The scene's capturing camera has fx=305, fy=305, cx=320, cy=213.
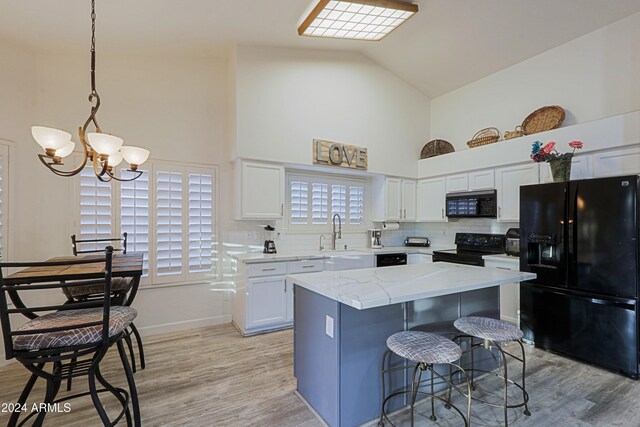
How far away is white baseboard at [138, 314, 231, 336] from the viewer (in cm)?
366

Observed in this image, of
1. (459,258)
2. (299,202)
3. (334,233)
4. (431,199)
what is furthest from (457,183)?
(299,202)

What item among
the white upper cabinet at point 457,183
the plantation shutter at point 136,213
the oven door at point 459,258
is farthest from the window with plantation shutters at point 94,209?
the white upper cabinet at point 457,183

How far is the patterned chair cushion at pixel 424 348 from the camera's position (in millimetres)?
1668

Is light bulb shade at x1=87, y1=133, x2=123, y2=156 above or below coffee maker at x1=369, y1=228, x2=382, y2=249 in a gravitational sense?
above

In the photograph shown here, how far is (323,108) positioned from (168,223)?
101 inches

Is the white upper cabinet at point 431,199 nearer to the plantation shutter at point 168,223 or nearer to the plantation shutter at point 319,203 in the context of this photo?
the plantation shutter at point 319,203

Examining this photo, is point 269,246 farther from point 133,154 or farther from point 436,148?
point 436,148

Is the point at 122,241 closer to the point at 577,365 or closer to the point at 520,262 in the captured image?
the point at 520,262

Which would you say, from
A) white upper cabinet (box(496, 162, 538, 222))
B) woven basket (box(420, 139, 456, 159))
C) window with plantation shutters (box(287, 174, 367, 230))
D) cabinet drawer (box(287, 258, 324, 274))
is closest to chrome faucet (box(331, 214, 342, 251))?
window with plantation shutters (box(287, 174, 367, 230))

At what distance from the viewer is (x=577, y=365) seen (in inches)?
112

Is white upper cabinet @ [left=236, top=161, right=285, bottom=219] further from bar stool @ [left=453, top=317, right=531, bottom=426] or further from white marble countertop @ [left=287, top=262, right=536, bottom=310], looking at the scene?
bar stool @ [left=453, top=317, right=531, bottom=426]

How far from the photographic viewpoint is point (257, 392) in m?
2.43

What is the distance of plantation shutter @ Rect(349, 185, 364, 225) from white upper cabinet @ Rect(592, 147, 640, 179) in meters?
2.98

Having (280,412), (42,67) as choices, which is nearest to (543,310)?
(280,412)
